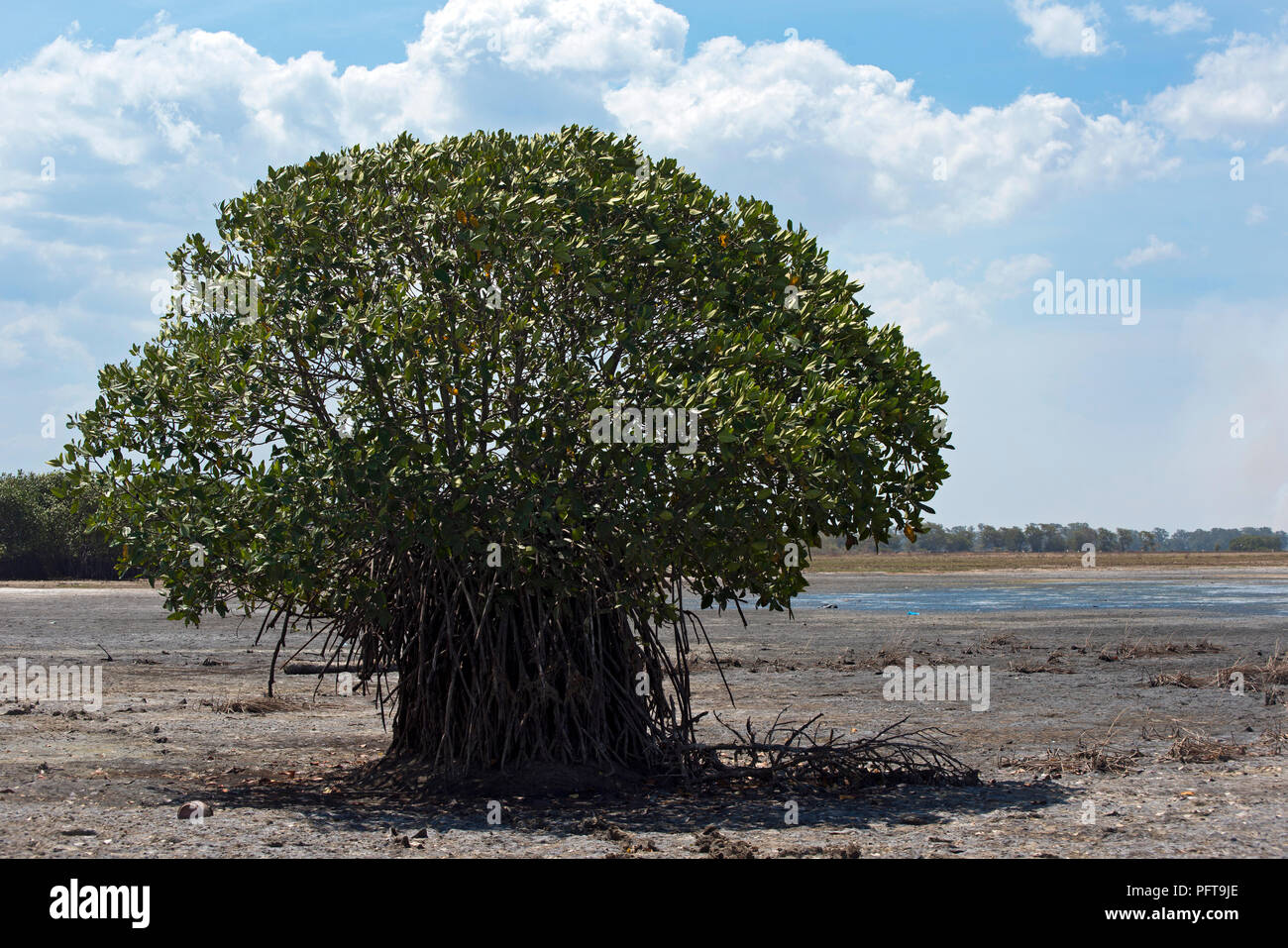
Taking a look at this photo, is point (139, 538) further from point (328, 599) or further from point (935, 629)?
point (935, 629)

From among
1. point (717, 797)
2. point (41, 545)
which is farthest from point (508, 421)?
point (41, 545)

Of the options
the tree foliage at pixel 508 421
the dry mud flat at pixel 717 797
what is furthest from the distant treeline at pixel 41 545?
the tree foliage at pixel 508 421

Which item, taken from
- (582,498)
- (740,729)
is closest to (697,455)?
(582,498)

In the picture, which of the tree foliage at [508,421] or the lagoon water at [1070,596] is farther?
the lagoon water at [1070,596]

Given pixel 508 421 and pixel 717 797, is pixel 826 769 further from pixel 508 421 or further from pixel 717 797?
pixel 508 421

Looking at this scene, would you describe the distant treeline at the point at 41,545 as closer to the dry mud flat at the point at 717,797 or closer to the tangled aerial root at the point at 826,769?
the dry mud flat at the point at 717,797

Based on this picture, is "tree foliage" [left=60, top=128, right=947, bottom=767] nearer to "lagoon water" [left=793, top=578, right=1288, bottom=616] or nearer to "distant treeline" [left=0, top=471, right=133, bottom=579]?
"lagoon water" [left=793, top=578, right=1288, bottom=616]

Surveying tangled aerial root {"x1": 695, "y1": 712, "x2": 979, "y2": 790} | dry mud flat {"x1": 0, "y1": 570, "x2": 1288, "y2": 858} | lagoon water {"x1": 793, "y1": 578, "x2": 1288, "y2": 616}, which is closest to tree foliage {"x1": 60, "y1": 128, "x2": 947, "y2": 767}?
tangled aerial root {"x1": 695, "y1": 712, "x2": 979, "y2": 790}

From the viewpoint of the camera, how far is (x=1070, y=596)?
6519 centimetres

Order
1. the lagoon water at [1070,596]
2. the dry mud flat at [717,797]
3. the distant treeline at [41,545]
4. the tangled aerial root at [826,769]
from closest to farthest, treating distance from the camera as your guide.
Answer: the dry mud flat at [717,797] → the tangled aerial root at [826,769] → the lagoon water at [1070,596] → the distant treeline at [41,545]

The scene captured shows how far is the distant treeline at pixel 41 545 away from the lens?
297ft

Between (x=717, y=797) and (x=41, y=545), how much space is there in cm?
9024

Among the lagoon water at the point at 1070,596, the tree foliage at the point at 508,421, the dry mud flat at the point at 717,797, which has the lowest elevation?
the lagoon water at the point at 1070,596

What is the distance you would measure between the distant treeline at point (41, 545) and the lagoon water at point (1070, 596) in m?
54.4
